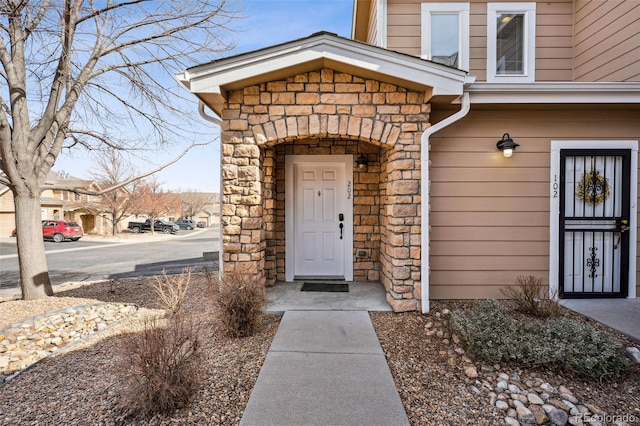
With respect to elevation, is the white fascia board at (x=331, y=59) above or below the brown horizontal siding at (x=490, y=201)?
above

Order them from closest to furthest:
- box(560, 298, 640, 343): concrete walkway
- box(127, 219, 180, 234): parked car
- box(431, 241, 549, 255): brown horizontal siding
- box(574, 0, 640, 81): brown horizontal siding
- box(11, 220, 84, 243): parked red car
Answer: box(560, 298, 640, 343): concrete walkway
box(574, 0, 640, 81): brown horizontal siding
box(431, 241, 549, 255): brown horizontal siding
box(11, 220, 84, 243): parked red car
box(127, 219, 180, 234): parked car

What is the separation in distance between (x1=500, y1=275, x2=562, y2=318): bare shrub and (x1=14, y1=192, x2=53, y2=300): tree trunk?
7149 mm

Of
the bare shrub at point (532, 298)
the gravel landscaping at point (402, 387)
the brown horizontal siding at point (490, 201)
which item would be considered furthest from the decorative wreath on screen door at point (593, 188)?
the gravel landscaping at point (402, 387)

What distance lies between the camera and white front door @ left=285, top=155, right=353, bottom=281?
5.28 m

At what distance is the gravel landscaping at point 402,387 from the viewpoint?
2.14m

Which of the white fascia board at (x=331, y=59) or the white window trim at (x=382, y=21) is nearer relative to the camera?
the white fascia board at (x=331, y=59)

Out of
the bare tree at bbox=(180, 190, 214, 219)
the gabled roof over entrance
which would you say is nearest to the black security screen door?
the gabled roof over entrance

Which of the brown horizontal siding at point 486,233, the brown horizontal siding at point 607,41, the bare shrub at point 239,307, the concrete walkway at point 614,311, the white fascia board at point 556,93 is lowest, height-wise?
the concrete walkway at point 614,311

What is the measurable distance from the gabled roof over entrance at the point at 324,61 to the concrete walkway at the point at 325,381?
291cm

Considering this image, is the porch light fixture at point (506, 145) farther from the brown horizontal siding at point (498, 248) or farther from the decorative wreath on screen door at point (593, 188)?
the brown horizontal siding at point (498, 248)

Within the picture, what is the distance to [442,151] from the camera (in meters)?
4.37

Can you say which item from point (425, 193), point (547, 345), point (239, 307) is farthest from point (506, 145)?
point (239, 307)

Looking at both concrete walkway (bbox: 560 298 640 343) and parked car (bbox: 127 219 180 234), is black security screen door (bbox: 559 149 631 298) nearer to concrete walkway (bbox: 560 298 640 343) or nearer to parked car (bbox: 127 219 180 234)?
concrete walkway (bbox: 560 298 640 343)

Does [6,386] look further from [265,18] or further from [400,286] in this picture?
[265,18]
